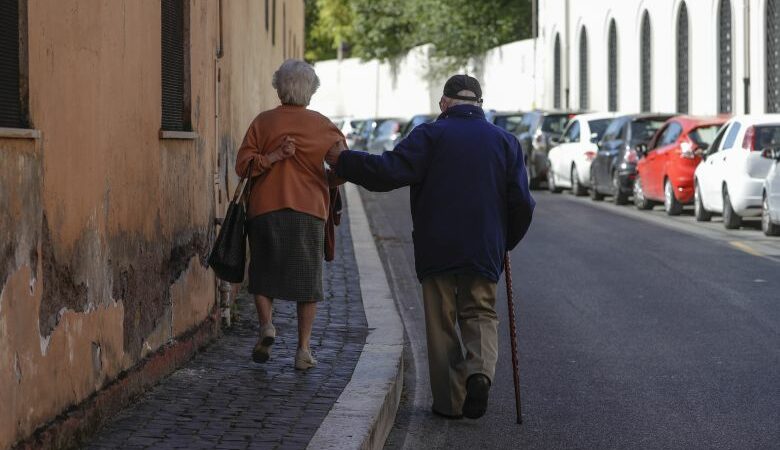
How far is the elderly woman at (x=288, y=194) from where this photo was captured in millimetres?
8312

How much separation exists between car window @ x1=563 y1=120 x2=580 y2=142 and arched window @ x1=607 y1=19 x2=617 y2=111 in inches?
680

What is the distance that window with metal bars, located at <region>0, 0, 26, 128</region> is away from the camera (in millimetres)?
5656

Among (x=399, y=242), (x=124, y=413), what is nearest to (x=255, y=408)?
(x=124, y=413)

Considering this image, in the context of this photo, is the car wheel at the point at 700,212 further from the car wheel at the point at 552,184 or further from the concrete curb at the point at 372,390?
the concrete curb at the point at 372,390

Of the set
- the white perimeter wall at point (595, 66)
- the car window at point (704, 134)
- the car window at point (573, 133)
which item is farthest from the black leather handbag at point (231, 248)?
the white perimeter wall at point (595, 66)

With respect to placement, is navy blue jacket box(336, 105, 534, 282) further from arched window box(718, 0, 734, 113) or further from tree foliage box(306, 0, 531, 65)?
tree foliage box(306, 0, 531, 65)

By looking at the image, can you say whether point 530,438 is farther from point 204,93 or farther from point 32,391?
point 204,93

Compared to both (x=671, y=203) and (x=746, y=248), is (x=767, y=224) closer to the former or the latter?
(x=746, y=248)

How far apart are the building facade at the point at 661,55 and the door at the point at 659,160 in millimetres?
8010

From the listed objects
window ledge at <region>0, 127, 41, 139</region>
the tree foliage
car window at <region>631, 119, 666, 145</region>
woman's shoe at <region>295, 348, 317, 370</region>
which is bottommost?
woman's shoe at <region>295, 348, 317, 370</region>

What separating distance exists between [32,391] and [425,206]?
2.43 metres

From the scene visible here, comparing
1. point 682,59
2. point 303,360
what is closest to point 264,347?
point 303,360

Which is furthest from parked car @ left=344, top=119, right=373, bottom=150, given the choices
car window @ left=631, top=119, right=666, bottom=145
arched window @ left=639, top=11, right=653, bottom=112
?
car window @ left=631, top=119, right=666, bottom=145

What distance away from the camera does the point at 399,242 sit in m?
18.9
